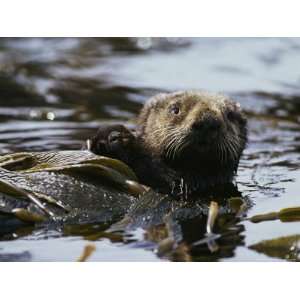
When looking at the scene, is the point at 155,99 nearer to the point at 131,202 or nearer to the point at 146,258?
the point at 131,202

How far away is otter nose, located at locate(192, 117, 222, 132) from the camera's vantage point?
5.56 m

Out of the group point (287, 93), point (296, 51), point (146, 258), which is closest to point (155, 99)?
point (146, 258)

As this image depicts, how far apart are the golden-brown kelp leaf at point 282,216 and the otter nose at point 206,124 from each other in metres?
0.76

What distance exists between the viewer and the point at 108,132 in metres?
5.74

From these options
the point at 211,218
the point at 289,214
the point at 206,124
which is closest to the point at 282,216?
the point at 289,214

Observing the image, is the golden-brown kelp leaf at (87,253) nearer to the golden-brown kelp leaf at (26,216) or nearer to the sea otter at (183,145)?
the golden-brown kelp leaf at (26,216)

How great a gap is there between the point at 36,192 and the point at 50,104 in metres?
5.07

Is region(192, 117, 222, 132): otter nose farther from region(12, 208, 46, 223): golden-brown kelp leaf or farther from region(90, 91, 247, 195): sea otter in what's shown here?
region(12, 208, 46, 223): golden-brown kelp leaf

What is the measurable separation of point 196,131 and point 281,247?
1.28 meters

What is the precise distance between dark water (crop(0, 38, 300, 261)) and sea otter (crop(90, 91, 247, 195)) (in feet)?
1.09

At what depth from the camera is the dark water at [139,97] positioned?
4645 mm

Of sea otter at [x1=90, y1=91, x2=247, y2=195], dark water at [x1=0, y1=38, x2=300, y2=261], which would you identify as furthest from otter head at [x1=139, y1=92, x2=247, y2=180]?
dark water at [x1=0, y1=38, x2=300, y2=261]

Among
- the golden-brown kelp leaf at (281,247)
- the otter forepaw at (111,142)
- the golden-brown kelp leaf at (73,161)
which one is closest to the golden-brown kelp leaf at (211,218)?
the golden-brown kelp leaf at (281,247)

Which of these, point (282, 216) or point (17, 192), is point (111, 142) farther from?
point (282, 216)
